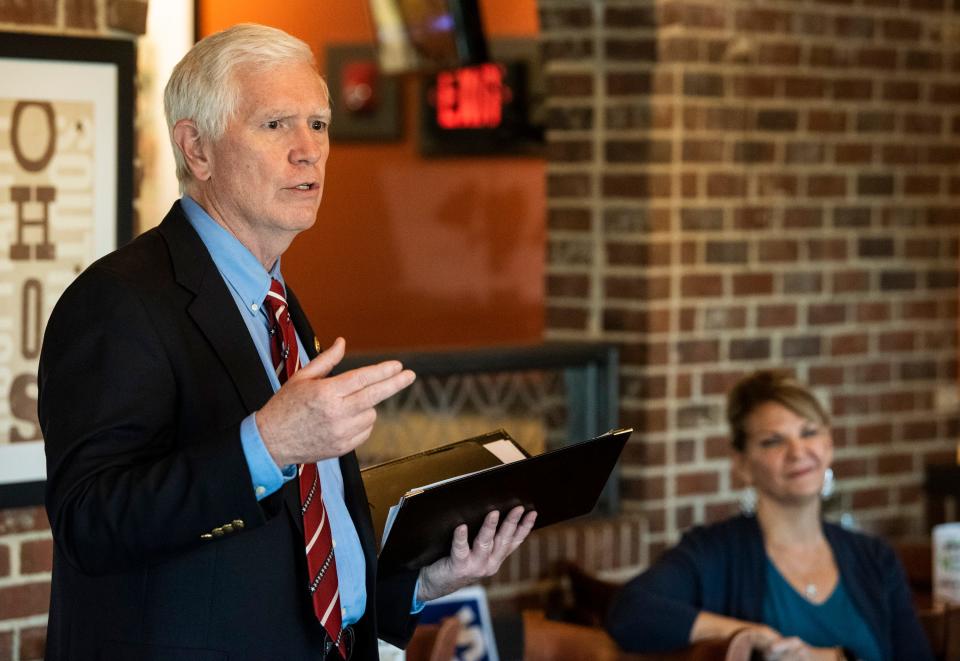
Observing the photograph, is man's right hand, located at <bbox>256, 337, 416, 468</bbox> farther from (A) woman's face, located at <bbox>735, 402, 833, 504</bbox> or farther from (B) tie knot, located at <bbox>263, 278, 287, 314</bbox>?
(A) woman's face, located at <bbox>735, 402, 833, 504</bbox>

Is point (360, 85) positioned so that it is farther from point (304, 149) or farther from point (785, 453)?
point (304, 149)

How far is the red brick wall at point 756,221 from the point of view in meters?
4.15

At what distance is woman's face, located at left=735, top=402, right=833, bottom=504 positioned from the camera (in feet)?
11.5

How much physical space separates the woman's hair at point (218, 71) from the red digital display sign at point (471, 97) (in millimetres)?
3823

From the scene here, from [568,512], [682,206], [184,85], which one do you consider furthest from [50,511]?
[682,206]

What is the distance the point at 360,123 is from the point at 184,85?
16.5ft

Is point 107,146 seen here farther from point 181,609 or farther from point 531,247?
point 531,247

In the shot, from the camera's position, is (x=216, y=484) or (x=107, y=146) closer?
(x=216, y=484)

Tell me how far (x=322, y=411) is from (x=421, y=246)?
5299mm

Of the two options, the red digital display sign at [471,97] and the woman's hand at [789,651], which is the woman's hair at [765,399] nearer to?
the woman's hand at [789,651]

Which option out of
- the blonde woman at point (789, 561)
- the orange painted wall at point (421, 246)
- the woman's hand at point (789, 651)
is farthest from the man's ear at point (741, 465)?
the orange painted wall at point (421, 246)

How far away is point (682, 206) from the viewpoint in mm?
4160

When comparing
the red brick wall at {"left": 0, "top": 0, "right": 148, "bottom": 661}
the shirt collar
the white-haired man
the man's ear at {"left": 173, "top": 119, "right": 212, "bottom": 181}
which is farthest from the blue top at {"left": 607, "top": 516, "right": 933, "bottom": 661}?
the man's ear at {"left": 173, "top": 119, "right": 212, "bottom": 181}

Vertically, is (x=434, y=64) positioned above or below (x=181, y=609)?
above
